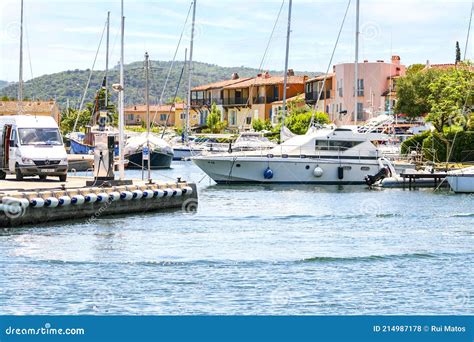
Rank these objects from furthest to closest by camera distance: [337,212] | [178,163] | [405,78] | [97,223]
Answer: [405,78]
[178,163]
[337,212]
[97,223]

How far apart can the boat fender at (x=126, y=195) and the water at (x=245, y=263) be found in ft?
2.02

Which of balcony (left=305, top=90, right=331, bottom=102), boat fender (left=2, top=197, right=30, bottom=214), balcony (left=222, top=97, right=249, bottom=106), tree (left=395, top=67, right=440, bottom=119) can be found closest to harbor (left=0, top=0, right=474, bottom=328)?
boat fender (left=2, top=197, right=30, bottom=214)

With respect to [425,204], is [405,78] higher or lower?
higher

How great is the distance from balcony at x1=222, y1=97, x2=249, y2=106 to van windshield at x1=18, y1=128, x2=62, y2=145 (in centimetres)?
8534

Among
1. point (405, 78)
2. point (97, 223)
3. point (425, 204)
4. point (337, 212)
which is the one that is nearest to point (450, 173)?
point (425, 204)

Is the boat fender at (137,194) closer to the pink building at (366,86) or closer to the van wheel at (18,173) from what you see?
the van wheel at (18,173)

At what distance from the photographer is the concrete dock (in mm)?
30000

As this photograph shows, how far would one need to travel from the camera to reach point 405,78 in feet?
289

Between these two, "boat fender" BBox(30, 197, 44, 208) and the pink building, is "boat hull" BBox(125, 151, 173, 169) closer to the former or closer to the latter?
the pink building

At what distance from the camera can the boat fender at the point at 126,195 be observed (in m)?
34.1

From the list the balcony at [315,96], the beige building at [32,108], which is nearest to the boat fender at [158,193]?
the balcony at [315,96]
